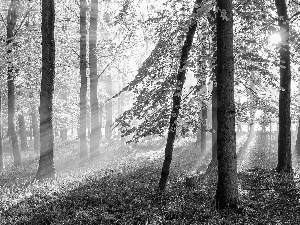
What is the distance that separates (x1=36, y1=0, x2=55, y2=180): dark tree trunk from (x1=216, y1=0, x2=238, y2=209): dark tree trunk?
8237mm

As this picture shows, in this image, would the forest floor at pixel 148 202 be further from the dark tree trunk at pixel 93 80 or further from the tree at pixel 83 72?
the dark tree trunk at pixel 93 80

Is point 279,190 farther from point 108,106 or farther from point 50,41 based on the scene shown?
point 108,106

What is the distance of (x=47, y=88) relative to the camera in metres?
14.0

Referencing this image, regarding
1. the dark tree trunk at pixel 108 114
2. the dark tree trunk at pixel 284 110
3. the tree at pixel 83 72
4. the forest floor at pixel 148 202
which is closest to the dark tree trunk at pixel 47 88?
the forest floor at pixel 148 202

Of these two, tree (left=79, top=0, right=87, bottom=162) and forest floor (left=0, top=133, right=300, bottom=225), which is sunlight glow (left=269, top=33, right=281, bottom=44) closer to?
forest floor (left=0, top=133, right=300, bottom=225)

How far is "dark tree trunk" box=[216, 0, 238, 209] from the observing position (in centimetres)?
856

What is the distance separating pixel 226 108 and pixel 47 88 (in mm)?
8670

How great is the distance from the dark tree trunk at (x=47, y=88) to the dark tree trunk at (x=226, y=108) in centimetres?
824

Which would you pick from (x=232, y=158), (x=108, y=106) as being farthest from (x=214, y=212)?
(x=108, y=106)

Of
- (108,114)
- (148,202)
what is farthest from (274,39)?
(108,114)

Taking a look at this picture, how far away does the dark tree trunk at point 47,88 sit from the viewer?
13.8m

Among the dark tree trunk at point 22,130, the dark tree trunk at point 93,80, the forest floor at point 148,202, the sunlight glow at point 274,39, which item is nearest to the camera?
the forest floor at point 148,202

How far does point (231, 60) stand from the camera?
8586 mm

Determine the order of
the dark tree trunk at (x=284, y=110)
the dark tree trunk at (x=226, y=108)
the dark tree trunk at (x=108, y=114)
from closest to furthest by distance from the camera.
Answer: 1. the dark tree trunk at (x=226, y=108)
2. the dark tree trunk at (x=284, y=110)
3. the dark tree trunk at (x=108, y=114)
